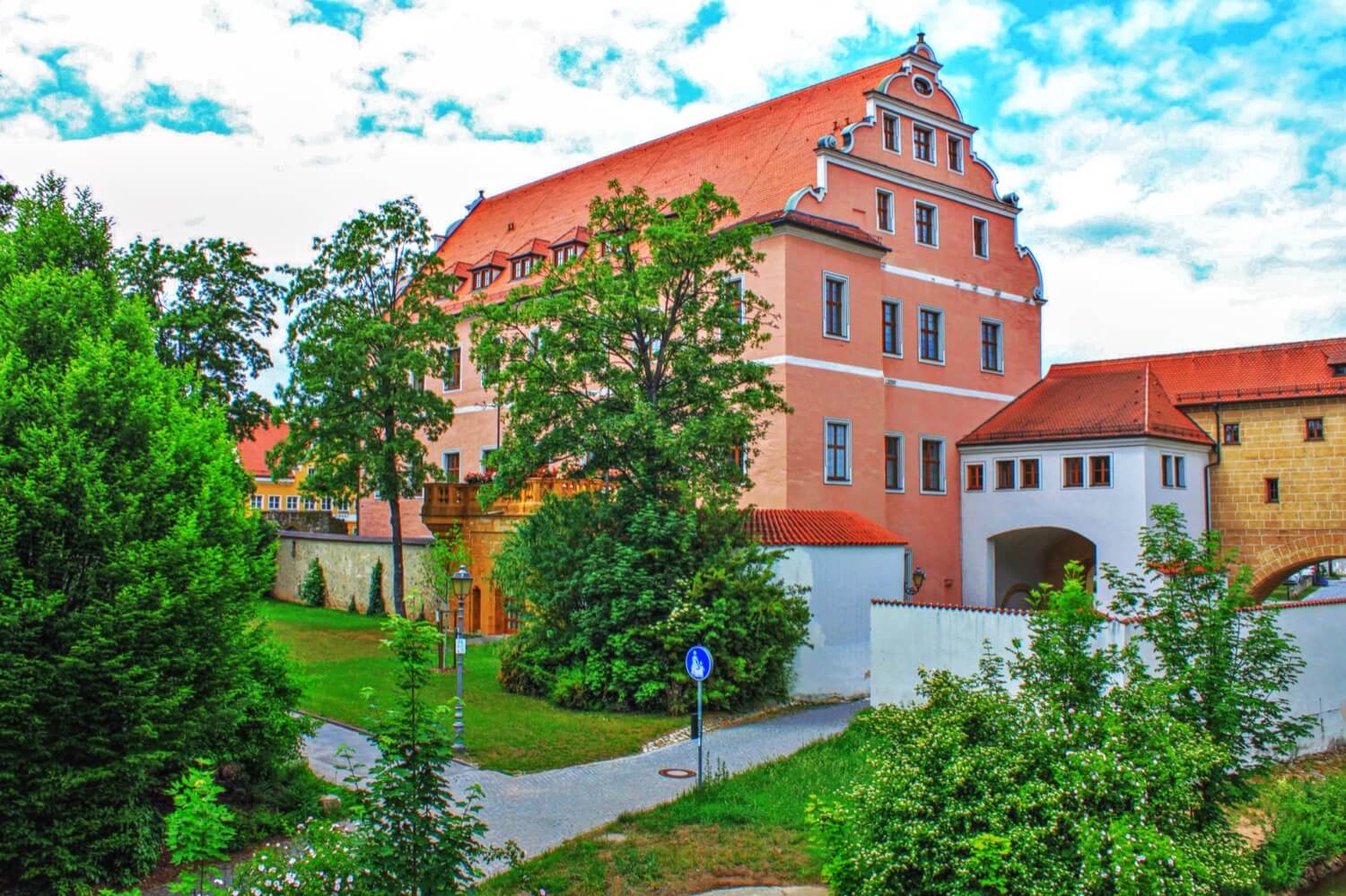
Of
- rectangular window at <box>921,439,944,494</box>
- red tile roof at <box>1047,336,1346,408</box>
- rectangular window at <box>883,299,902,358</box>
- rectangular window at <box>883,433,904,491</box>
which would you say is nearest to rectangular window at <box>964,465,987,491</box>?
rectangular window at <box>921,439,944,494</box>

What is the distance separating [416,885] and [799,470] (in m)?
19.5

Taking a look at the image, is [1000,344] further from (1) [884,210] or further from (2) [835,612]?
(2) [835,612]

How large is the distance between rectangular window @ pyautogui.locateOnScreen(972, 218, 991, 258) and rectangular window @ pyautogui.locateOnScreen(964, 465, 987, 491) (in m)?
6.17

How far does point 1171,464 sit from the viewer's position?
28266 millimetres

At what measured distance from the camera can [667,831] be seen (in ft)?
37.1

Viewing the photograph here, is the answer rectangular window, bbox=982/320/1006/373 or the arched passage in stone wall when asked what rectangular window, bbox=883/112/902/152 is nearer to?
rectangular window, bbox=982/320/1006/373

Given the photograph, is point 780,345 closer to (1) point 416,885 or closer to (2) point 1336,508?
(2) point 1336,508

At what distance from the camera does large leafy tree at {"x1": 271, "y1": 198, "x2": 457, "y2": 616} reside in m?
29.1

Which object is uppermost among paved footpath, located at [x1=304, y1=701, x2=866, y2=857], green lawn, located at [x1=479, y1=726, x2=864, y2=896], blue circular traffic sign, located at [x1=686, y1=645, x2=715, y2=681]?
blue circular traffic sign, located at [x1=686, y1=645, x2=715, y2=681]

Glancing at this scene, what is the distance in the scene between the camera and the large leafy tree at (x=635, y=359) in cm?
1970

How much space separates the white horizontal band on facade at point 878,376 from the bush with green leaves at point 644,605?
6235 millimetres

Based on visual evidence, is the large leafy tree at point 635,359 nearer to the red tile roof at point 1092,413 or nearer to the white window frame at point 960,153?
the red tile roof at point 1092,413

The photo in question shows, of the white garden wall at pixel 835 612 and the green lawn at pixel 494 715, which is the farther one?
the white garden wall at pixel 835 612

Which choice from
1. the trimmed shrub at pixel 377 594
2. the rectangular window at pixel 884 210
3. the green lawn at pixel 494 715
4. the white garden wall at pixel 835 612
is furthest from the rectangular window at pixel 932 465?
the trimmed shrub at pixel 377 594
